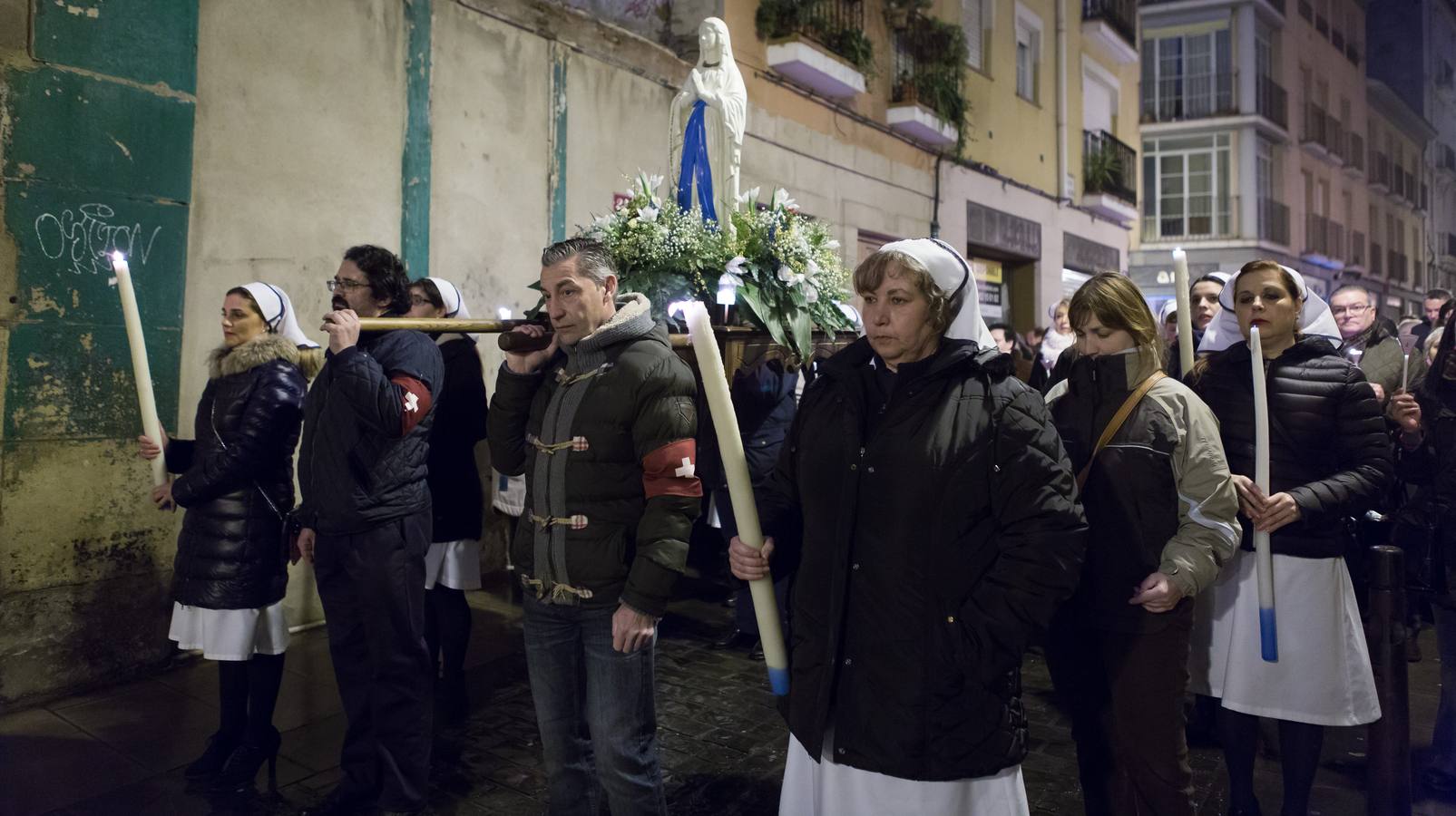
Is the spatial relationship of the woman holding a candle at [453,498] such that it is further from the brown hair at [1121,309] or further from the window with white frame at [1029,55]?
the window with white frame at [1029,55]

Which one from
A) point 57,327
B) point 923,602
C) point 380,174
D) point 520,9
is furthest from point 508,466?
point 520,9

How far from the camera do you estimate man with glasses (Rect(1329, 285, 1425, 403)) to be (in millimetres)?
5707

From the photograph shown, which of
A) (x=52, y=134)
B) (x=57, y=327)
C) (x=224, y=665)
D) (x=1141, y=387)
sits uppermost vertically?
(x=52, y=134)

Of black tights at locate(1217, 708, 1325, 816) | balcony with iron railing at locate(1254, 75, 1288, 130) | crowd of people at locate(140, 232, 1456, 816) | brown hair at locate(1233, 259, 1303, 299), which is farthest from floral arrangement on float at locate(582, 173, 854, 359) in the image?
balcony with iron railing at locate(1254, 75, 1288, 130)

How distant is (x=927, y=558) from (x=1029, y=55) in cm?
1556

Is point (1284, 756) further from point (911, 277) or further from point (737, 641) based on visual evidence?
point (737, 641)

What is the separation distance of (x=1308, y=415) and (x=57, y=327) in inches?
217

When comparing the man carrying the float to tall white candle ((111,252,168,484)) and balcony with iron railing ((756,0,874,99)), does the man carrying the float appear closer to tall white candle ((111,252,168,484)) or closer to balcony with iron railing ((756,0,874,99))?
tall white candle ((111,252,168,484))

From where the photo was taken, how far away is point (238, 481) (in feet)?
12.1

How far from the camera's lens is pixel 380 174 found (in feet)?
21.2

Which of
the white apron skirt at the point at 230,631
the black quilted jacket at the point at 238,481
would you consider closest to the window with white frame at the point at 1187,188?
the black quilted jacket at the point at 238,481

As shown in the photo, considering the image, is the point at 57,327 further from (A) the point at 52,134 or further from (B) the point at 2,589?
(B) the point at 2,589

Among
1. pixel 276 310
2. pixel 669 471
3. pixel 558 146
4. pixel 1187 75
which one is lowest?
pixel 669 471

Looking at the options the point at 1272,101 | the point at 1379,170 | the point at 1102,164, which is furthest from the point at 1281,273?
the point at 1379,170
